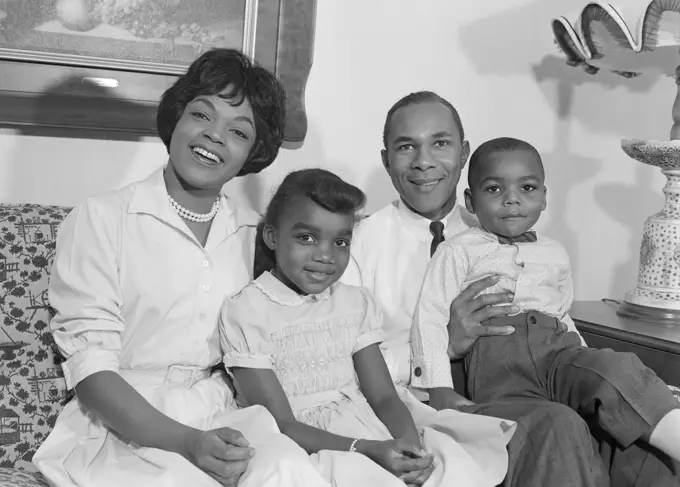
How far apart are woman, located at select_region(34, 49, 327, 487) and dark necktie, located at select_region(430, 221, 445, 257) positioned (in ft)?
1.51

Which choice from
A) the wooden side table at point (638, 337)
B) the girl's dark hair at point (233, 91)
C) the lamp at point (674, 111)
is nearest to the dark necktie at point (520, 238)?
the wooden side table at point (638, 337)

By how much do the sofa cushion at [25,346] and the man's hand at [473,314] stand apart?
867 millimetres

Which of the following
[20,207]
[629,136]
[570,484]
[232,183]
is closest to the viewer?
[570,484]

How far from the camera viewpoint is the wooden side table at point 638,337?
6.16ft

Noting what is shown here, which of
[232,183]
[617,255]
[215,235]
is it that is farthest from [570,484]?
[617,255]

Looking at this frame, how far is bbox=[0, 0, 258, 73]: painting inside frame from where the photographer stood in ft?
6.51

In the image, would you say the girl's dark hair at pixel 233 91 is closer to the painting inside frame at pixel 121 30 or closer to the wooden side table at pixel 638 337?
the painting inside frame at pixel 121 30

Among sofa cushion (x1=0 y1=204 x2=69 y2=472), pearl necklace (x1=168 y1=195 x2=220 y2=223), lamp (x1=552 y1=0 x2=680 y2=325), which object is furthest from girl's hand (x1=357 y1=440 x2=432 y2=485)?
lamp (x1=552 y1=0 x2=680 y2=325)

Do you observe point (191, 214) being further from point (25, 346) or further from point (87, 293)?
point (25, 346)

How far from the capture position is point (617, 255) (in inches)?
113

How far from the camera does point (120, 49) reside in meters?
2.08

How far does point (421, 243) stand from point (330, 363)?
482mm

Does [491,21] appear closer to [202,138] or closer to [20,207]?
[202,138]

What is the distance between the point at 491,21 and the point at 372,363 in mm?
1420
